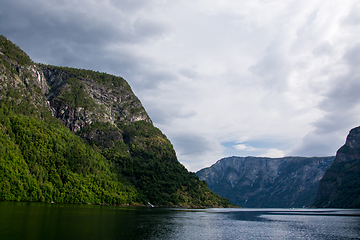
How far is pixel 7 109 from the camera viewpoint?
654 ft

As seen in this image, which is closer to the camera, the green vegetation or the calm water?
the calm water

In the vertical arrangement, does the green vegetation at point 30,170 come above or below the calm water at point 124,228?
above

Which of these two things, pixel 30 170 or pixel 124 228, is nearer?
pixel 124 228

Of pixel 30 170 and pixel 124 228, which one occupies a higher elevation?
pixel 30 170

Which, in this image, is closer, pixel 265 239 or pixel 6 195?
pixel 265 239

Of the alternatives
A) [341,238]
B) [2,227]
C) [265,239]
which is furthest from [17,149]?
[341,238]

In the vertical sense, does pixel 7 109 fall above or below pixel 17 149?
above

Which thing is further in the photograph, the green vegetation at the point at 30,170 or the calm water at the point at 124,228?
the green vegetation at the point at 30,170

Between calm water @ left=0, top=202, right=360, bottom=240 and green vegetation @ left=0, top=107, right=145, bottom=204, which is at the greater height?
green vegetation @ left=0, top=107, right=145, bottom=204

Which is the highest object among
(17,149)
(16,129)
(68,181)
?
(16,129)

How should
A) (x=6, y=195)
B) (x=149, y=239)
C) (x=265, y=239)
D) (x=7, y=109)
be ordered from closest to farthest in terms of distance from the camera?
(x=149, y=239) → (x=265, y=239) → (x=6, y=195) → (x=7, y=109)

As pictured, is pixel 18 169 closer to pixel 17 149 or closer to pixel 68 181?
pixel 17 149

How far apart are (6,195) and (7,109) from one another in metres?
92.0

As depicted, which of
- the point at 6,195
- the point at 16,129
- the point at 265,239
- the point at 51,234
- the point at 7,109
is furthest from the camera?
the point at 7,109
